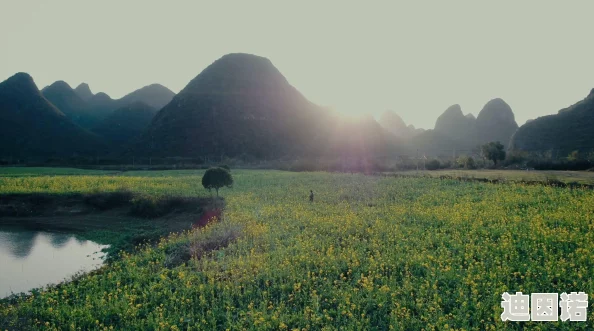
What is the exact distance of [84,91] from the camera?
16325 centimetres

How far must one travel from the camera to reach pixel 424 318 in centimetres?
760

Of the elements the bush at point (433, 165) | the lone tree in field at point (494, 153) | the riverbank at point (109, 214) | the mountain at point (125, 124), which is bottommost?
the riverbank at point (109, 214)

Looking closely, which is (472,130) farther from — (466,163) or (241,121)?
(466,163)

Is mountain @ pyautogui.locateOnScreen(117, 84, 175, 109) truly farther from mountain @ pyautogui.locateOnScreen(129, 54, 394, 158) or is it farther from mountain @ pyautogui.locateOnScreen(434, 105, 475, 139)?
mountain @ pyautogui.locateOnScreen(434, 105, 475, 139)

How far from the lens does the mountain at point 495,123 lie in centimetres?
14900

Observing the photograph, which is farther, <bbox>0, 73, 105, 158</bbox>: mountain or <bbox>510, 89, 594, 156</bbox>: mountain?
<bbox>0, 73, 105, 158</bbox>: mountain

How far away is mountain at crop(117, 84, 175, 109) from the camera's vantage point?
484ft

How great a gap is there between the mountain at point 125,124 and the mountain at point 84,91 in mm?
46236

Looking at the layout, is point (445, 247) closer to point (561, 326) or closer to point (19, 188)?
point (561, 326)

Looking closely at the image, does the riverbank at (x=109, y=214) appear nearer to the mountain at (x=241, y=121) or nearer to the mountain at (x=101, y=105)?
the mountain at (x=241, y=121)

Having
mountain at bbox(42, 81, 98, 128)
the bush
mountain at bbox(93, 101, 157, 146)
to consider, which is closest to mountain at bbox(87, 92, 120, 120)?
mountain at bbox(42, 81, 98, 128)

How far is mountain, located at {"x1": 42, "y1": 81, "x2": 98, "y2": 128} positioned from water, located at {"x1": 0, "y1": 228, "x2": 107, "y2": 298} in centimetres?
12007

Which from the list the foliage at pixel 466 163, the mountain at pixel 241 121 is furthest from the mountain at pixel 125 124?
the foliage at pixel 466 163

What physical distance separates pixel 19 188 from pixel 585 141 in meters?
79.0
